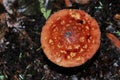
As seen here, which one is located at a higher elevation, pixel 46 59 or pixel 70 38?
pixel 70 38

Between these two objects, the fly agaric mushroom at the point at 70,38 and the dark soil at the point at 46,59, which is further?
the dark soil at the point at 46,59

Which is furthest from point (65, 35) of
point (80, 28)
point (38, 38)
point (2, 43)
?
point (2, 43)

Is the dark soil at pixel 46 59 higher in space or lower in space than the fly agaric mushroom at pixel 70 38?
lower

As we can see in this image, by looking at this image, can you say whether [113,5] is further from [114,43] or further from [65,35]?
[65,35]

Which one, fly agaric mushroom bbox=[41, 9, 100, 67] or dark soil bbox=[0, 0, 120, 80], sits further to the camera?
dark soil bbox=[0, 0, 120, 80]
